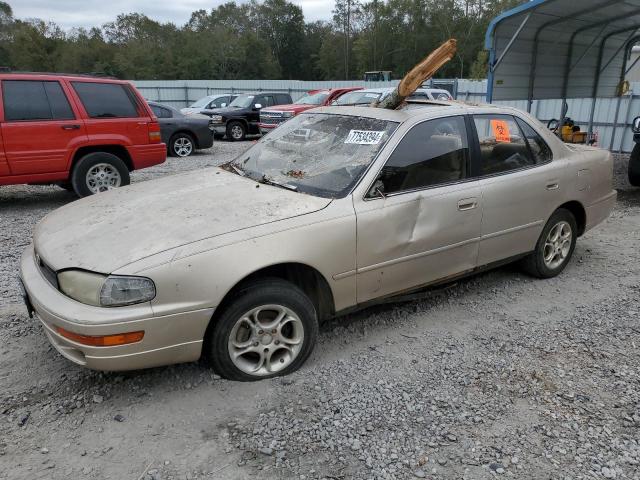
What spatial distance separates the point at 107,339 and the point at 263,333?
2.79ft

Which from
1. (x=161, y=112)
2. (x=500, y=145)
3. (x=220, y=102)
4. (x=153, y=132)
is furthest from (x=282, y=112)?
(x=500, y=145)

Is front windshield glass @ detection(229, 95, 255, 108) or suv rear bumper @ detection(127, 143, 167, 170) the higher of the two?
front windshield glass @ detection(229, 95, 255, 108)

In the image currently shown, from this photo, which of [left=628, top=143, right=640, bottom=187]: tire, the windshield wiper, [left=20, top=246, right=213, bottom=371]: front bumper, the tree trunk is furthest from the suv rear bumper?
[left=628, top=143, right=640, bottom=187]: tire

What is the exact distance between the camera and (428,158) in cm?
361

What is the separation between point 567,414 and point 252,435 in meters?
1.72

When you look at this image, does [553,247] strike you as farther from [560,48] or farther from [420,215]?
[560,48]

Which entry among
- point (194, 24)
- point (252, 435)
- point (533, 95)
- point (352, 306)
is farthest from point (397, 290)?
point (194, 24)

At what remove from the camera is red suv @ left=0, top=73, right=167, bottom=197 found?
21.5 feet

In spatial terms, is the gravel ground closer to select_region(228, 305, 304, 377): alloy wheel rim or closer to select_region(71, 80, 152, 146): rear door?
select_region(228, 305, 304, 377): alloy wheel rim

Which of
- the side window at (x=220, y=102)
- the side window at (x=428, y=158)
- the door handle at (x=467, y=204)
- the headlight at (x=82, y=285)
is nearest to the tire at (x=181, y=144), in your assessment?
the side window at (x=220, y=102)

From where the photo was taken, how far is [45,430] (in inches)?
103

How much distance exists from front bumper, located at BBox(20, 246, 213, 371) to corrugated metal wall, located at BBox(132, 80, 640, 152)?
296 inches

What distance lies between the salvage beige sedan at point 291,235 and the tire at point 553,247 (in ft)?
0.12

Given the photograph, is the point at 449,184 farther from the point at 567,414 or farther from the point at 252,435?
the point at 252,435
